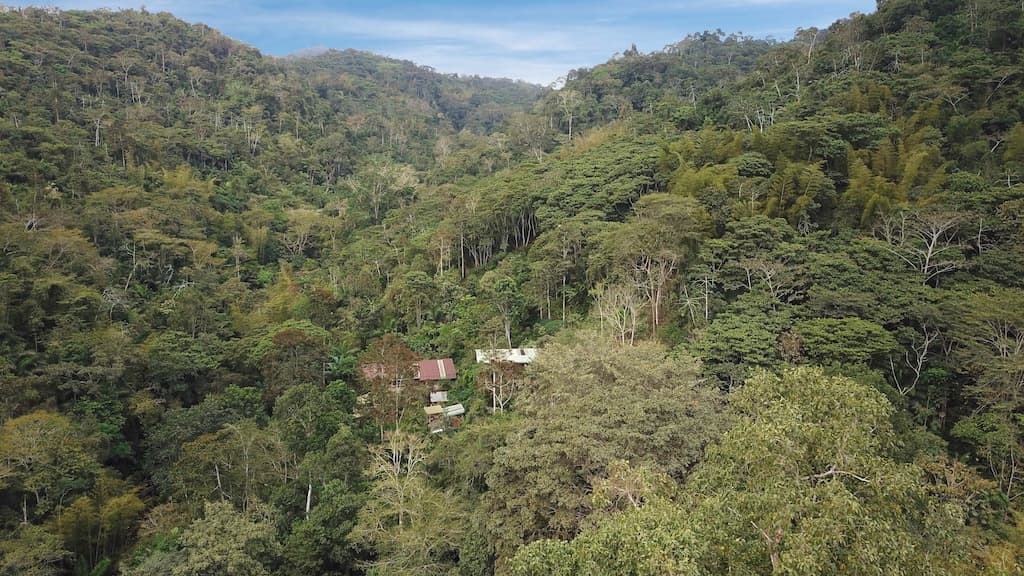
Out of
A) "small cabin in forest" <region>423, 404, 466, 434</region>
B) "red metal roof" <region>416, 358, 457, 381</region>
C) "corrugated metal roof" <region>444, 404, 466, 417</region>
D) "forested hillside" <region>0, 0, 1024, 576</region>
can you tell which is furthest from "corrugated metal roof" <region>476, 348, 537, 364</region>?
"small cabin in forest" <region>423, 404, 466, 434</region>

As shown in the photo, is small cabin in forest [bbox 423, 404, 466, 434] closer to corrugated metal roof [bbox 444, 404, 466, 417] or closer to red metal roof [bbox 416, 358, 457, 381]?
corrugated metal roof [bbox 444, 404, 466, 417]

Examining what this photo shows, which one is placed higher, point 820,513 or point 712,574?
point 820,513

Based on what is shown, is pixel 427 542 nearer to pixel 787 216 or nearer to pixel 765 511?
pixel 765 511

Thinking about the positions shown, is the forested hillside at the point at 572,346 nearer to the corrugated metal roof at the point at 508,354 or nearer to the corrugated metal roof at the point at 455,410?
the corrugated metal roof at the point at 455,410

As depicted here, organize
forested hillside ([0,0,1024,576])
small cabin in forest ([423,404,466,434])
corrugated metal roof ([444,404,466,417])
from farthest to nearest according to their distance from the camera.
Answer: corrugated metal roof ([444,404,466,417]) → small cabin in forest ([423,404,466,434]) → forested hillside ([0,0,1024,576])

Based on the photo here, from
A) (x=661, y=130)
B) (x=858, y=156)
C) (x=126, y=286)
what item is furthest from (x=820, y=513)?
(x=661, y=130)

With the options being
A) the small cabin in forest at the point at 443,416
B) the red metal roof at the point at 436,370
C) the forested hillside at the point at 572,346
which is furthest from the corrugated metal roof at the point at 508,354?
the small cabin in forest at the point at 443,416
